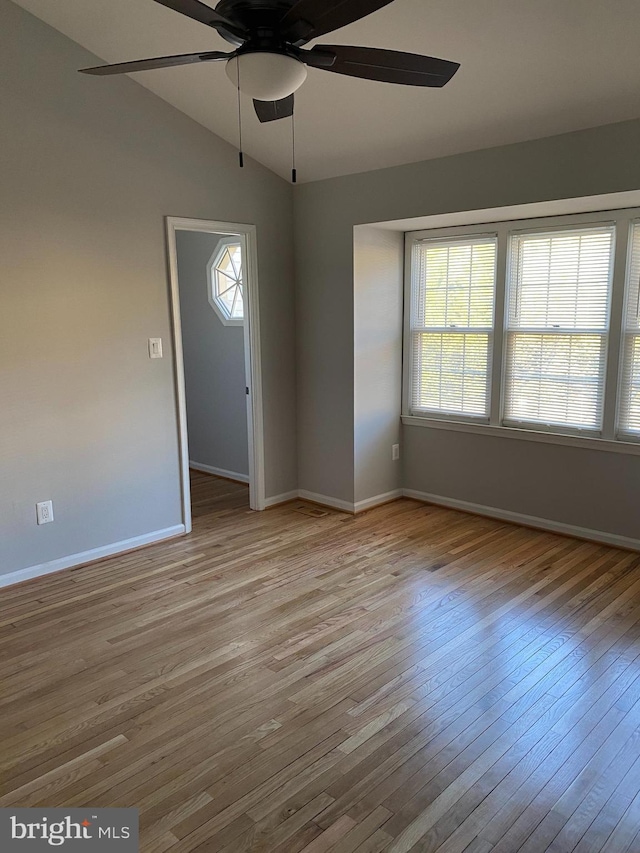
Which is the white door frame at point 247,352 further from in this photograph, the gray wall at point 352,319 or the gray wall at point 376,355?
the gray wall at point 376,355

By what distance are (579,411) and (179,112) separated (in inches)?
128

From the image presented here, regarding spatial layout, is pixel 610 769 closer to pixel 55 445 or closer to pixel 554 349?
pixel 554 349

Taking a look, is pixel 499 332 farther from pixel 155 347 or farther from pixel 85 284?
pixel 85 284

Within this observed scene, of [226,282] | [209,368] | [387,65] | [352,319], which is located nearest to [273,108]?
[387,65]

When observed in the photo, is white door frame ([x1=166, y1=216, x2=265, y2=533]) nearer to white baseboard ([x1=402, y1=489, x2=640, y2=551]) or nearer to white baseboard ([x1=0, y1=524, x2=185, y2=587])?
white baseboard ([x1=0, y1=524, x2=185, y2=587])

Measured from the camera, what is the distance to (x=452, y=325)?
4762 millimetres

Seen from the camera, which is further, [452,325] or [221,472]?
[221,472]

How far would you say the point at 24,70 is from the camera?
342cm

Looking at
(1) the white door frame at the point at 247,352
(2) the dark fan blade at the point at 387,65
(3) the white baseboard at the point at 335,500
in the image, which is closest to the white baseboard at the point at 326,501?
(3) the white baseboard at the point at 335,500

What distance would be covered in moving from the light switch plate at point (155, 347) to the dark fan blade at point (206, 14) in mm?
2452

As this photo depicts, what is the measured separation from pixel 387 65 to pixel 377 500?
345 centimetres

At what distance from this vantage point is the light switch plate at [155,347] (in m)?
4.14

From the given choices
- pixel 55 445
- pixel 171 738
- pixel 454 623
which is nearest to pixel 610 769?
pixel 454 623

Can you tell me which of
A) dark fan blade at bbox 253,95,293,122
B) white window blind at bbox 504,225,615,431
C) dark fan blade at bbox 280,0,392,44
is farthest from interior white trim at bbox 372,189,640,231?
dark fan blade at bbox 280,0,392,44
